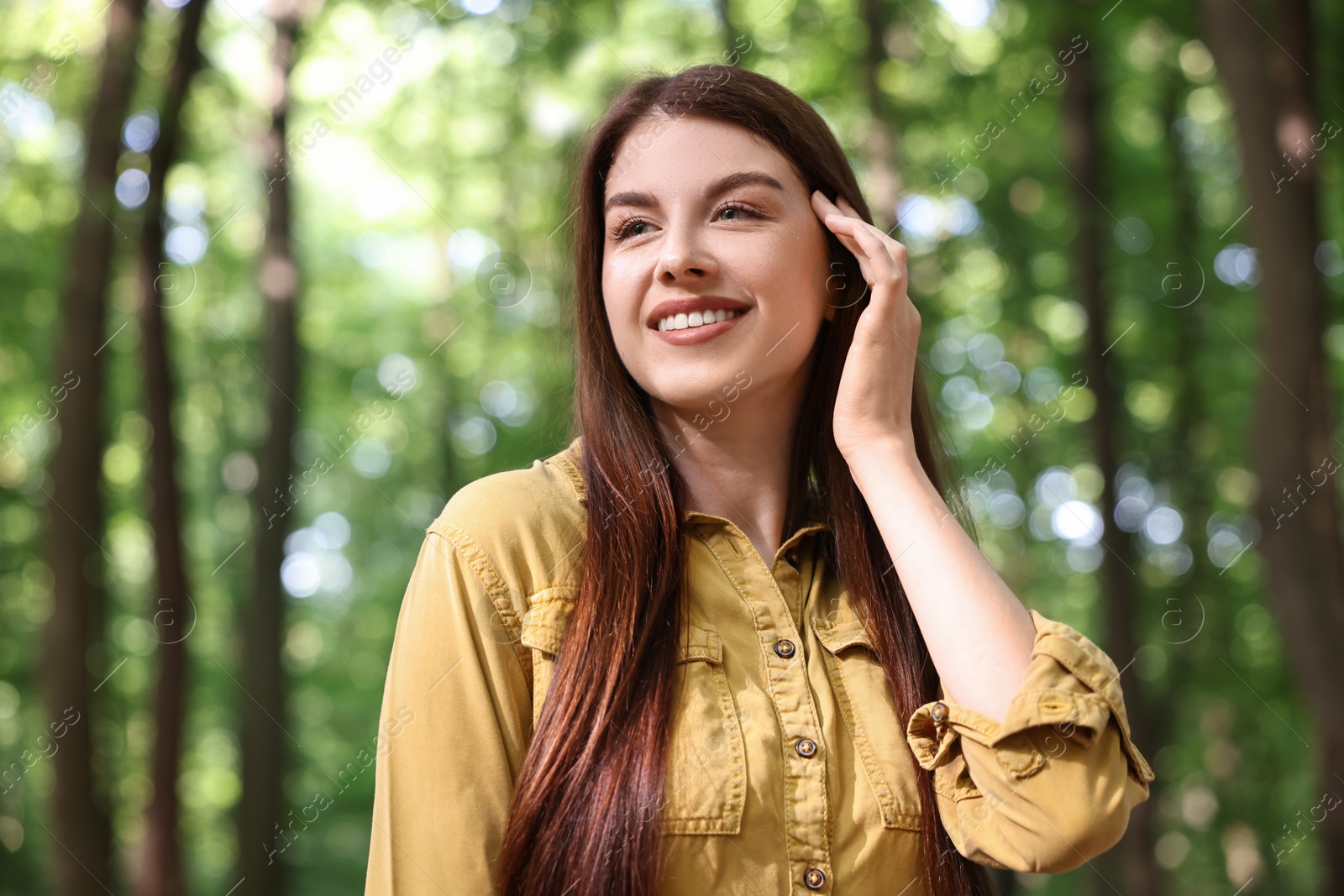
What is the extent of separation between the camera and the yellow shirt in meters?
1.86

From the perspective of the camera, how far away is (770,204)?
7.54 ft

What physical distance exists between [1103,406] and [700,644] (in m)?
9.41

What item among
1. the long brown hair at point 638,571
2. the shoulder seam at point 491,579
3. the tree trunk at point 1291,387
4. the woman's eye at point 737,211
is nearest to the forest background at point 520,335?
the tree trunk at point 1291,387

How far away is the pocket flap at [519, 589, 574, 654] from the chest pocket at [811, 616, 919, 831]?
53 centimetres

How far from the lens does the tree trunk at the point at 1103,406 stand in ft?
33.3

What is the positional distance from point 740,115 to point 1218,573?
12147 mm

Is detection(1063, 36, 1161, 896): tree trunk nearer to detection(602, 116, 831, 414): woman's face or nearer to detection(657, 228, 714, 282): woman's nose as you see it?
detection(602, 116, 831, 414): woman's face

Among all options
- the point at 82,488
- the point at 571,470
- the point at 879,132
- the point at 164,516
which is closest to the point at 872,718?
A: the point at 571,470

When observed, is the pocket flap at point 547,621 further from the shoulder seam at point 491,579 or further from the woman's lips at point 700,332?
the woman's lips at point 700,332

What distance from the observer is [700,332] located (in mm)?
2221

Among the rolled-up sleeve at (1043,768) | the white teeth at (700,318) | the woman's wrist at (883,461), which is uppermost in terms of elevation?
the white teeth at (700,318)

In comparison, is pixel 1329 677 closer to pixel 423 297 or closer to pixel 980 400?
pixel 980 400

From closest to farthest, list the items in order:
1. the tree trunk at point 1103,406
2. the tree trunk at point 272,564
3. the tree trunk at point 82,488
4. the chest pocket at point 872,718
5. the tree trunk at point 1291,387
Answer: the chest pocket at point 872,718
the tree trunk at point 1291,387
the tree trunk at point 82,488
the tree trunk at point 272,564
the tree trunk at point 1103,406

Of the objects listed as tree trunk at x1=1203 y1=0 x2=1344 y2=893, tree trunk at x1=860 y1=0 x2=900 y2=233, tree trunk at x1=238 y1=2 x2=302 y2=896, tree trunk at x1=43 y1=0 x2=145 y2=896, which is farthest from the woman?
tree trunk at x1=238 y1=2 x2=302 y2=896
